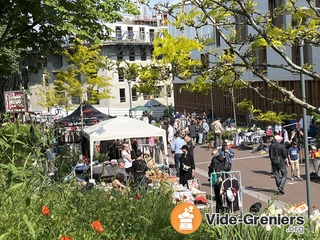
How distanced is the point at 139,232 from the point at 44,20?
16.7 feet

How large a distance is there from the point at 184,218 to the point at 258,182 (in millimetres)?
11530

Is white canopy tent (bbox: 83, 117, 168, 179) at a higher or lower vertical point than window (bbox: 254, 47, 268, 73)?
lower

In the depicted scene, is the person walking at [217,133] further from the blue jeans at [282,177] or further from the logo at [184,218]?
the logo at [184,218]

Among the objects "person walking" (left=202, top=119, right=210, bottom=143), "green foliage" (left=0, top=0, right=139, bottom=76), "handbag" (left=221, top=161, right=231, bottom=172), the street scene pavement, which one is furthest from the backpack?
"person walking" (left=202, top=119, right=210, bottom=143)

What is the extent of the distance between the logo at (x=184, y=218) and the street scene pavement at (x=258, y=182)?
4.47m

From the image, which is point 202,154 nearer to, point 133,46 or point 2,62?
point 2,62

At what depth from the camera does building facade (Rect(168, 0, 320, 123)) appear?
20.2ft

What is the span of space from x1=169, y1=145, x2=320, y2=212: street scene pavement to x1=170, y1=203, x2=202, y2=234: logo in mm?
4474

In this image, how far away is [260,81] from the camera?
19453 mm

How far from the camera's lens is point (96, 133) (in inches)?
607

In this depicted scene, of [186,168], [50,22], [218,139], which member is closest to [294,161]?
[186,168]

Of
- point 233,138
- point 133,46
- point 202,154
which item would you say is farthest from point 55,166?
point 133,46

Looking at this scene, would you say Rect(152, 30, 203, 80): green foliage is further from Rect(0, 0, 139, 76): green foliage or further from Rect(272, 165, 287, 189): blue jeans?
Rect(272, 165, 287, 189): blue jeans

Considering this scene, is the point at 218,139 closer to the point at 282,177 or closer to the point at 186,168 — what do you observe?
the point at 282,177
